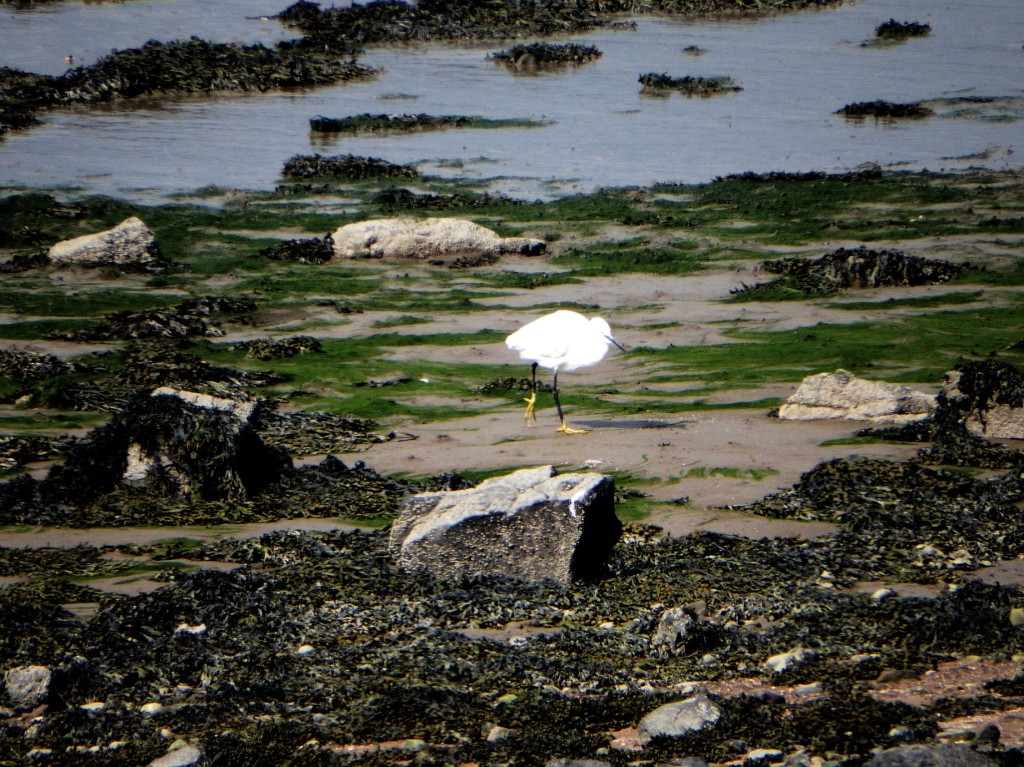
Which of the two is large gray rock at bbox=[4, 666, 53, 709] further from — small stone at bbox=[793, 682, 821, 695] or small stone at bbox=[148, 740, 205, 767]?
small stone at bbox=[793, 682, 821, 695]

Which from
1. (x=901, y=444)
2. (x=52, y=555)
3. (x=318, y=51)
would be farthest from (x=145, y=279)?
(x=318, y=51)

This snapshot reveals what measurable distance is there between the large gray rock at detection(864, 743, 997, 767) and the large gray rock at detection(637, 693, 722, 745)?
0.98m

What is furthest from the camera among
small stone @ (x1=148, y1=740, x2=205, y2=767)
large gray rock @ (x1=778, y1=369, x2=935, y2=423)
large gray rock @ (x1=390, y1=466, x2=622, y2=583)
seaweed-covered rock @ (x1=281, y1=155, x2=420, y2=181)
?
seaweed-covered rock @ (x1=281, y1=155, x2=420, y2=181)

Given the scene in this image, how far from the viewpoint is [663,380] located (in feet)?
41.9

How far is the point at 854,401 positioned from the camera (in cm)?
1102

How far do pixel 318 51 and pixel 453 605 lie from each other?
1350 inches

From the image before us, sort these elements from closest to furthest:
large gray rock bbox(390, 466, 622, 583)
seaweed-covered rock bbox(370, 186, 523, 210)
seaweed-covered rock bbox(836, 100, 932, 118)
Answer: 1. large gray rock bbox(390, 466, 622, 583)
2. seaweed-covered rock bbox(370, 186, 523, 210)
3. seaweed-covered rock bbox(836, 100, 932, 118)

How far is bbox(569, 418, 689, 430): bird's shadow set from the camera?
36.2ft

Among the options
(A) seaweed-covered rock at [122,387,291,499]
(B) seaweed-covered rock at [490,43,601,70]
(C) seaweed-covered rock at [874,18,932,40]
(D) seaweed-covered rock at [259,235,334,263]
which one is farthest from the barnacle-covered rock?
(C) seaweed-covered rock at [874,18,932,40]

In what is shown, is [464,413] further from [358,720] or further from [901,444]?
[358,720]

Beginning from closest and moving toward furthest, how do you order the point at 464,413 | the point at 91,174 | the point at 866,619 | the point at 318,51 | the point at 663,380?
the point at 866,619 → the point at 464,413 → the point at 663,380 → the point at 91,174 → the point at 318,51

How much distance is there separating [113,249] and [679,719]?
46.2 ft

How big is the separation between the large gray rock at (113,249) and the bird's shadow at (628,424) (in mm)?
8708

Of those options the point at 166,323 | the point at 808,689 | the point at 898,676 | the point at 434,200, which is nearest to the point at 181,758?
the point at 808,689
